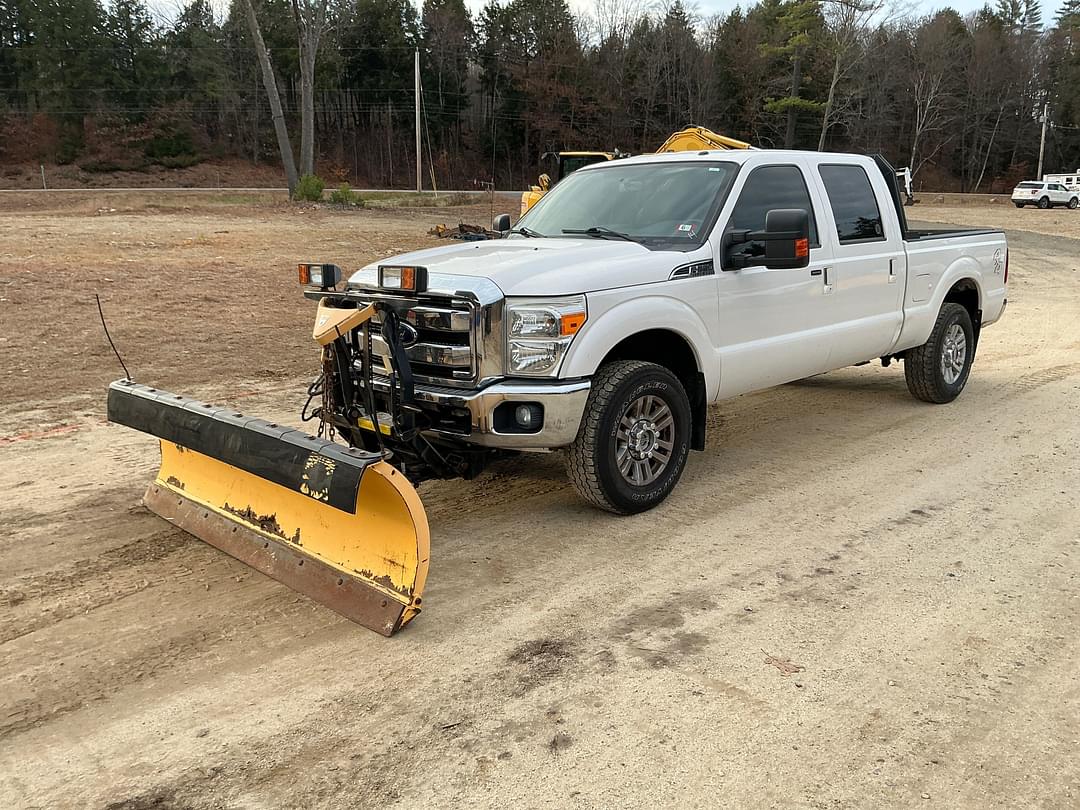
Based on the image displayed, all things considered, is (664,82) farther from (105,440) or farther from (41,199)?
(105,440)

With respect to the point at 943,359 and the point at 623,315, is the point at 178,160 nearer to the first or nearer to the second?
the point at 943,359

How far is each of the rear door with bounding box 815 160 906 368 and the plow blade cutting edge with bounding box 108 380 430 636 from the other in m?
3.82

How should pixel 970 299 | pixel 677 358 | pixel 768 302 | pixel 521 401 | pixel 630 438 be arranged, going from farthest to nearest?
pixel 970 299
pixel 768 302
pixel 677 358
pixel 630 438
pixel 521 401

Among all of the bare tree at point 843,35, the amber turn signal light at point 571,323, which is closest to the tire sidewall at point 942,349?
the amber turn signal light at point 571,323

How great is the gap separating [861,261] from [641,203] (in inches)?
72.9

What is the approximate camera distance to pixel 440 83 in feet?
232

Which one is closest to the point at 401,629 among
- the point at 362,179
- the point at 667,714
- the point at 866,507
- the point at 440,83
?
the point at 667,714

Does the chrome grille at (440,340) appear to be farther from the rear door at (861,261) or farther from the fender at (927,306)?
the fender at (927,306)

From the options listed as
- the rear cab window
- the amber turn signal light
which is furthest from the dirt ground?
the rear cab window

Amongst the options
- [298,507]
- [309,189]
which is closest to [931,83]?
[309,189]

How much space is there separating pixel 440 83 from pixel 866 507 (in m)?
71.1

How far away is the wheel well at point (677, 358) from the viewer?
5.31 m

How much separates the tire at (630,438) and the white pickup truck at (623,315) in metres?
0.01

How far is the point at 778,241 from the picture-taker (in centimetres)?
508
